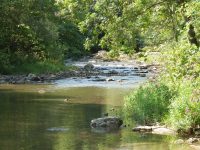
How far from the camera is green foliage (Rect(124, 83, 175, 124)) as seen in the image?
1741 centimetres

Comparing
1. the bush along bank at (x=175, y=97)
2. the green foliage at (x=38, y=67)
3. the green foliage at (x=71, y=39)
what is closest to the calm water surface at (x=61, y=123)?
the bush along bank at (x=175, y=97)

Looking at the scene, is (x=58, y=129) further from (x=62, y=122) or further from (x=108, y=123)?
(x=108, y=123)

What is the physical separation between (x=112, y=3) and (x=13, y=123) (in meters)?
5.50

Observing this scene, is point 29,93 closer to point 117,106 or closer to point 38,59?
point 117,106

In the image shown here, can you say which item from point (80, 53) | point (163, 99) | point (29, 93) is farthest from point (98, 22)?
point (80, 53)

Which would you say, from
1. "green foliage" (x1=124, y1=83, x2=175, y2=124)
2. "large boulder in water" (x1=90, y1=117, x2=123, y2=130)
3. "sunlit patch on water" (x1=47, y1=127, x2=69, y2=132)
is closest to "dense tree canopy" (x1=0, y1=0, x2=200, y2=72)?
"green foliage" (x1=124, y1=83, x2=175, y2=124)

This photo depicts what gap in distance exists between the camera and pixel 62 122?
1808cm

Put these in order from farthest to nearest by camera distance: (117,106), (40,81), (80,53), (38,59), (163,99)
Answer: (80,53)
(38,59)
(40,81)
(117,106)
(163,99)

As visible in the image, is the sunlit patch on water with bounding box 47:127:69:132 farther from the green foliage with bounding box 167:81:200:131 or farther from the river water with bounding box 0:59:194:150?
the green foliage with bounding box 167:81:200:131

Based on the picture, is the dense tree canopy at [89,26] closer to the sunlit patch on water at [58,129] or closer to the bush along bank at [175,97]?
the bush along bank at [175,97]

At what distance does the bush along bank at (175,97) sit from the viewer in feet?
48.8

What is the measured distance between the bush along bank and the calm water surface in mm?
894

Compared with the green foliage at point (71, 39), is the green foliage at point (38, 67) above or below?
below

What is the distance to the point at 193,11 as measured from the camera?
12562 mm
